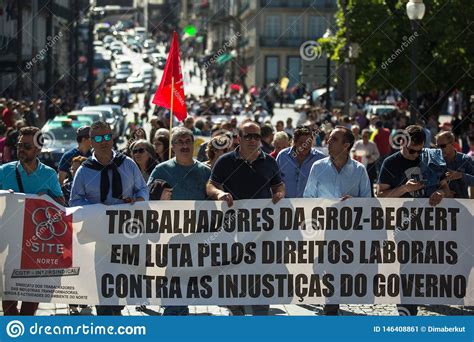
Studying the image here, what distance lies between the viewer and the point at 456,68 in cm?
3831

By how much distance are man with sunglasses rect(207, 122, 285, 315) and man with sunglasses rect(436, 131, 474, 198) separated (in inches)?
79.9

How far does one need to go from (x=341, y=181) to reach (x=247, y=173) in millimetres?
748

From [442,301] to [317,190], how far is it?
4.40 ft

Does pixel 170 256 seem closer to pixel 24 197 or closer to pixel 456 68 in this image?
pixel 24 197

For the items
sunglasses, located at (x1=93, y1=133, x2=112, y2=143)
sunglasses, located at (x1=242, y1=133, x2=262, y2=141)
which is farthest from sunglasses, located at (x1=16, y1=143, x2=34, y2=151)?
→ sunglasses, located at (x1=242, y1=133, x2=262, y2=141)

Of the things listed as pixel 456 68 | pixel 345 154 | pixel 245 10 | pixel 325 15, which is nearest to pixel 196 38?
pixel 245 10

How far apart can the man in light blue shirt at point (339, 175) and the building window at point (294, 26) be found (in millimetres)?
92505

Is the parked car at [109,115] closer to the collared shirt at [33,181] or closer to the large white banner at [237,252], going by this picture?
the collared shirt at [33,181]

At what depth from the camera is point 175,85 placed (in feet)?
48.5

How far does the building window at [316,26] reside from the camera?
10138 cm

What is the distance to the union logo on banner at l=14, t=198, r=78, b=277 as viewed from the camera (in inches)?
371

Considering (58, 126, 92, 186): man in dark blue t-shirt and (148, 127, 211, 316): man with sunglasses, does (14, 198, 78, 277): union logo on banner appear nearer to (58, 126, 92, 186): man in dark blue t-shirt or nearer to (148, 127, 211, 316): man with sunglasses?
(148, 127, 211, 316): man with sunglasses

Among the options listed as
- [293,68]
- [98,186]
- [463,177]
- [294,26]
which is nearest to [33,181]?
[98,186]
